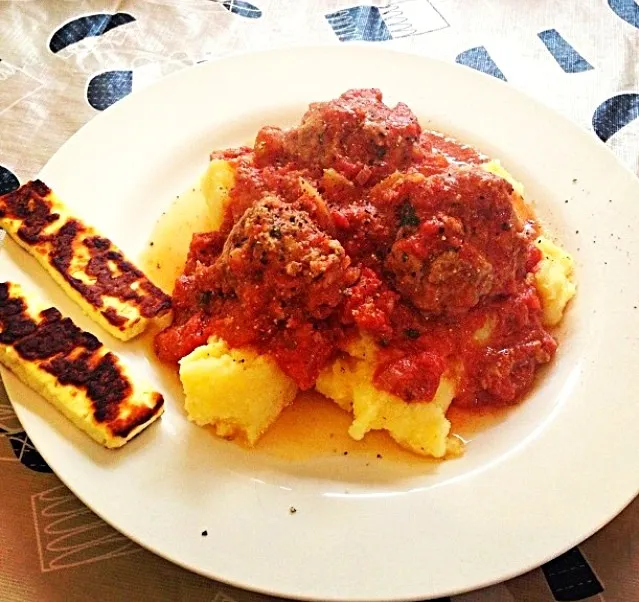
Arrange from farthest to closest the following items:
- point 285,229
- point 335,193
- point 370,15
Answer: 1. point 370,15
2. point 335,193
3. point 285,229

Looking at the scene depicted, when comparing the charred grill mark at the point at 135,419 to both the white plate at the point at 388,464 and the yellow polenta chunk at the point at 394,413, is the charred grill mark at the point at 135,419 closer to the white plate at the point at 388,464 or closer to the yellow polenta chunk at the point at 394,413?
the white plate at the point at 388,464

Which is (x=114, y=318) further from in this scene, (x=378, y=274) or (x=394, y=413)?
(x=394, y=413)

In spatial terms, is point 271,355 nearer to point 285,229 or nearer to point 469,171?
point 285,229

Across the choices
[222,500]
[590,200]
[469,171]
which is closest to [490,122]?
Result: [590,200]

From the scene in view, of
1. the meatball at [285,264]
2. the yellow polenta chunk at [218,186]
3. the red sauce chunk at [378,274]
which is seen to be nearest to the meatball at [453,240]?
the red sauce chunk at [378,274]

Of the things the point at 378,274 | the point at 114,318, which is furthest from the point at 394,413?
the point at 114,318

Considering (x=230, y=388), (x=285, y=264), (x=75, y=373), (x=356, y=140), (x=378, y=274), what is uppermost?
(x=75, y=373)
